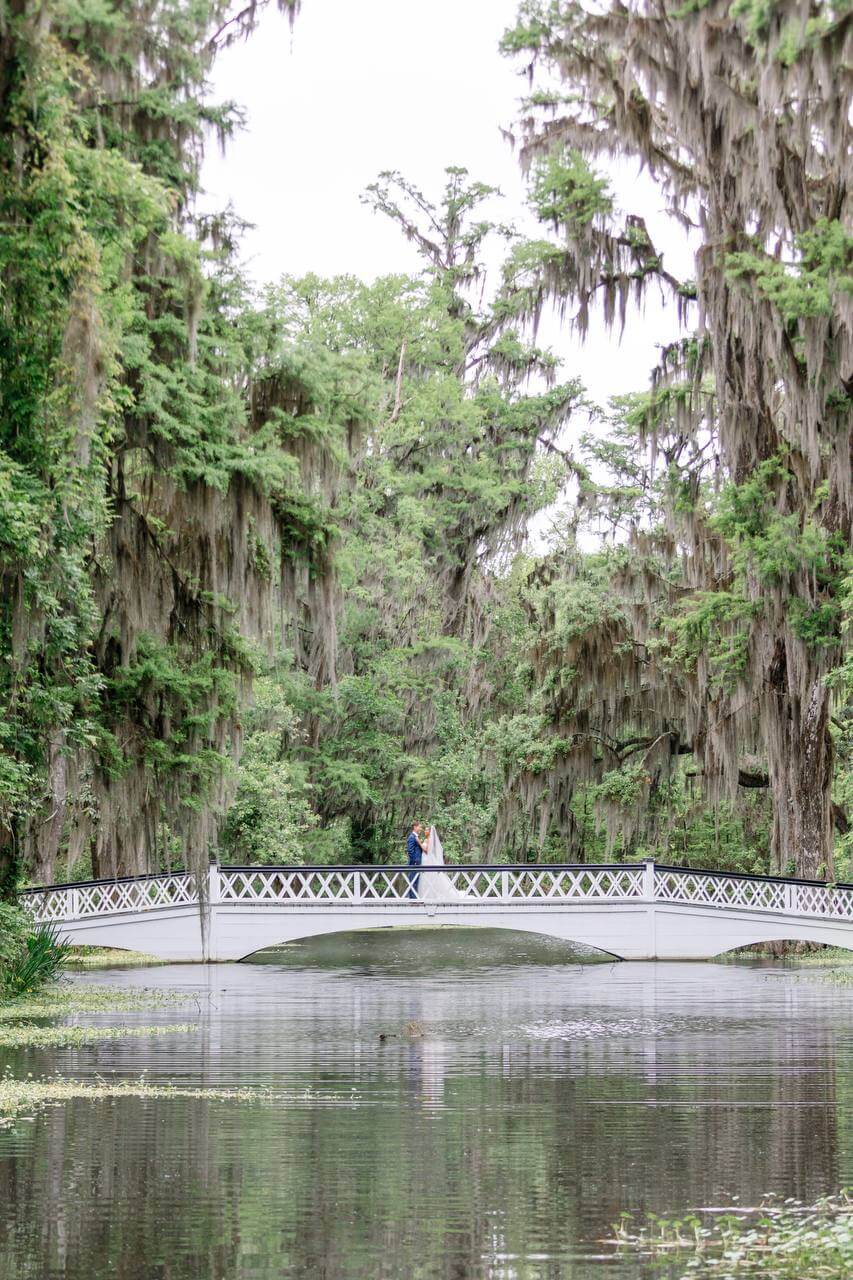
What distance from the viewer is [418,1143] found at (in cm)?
942

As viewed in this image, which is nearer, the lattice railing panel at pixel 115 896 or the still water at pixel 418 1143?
the still water at pixel 418 1143

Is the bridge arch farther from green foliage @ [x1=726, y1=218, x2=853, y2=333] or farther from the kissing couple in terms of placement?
green foliage @ [x1=726, y1=218, x2=853, y2=333]

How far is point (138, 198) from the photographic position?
14281mm

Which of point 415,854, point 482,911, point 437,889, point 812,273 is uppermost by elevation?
point 812,273

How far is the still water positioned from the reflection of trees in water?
0.8 inches

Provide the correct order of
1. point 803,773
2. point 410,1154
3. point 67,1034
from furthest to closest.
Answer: point 803,773 < point 67,1034 < point 410,1154

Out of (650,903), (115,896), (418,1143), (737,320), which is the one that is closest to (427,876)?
(650,903)

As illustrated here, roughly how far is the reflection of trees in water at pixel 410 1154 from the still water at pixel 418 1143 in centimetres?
2

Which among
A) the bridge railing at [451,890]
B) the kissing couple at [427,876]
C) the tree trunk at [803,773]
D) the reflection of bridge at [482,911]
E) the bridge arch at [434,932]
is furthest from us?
the kissing couple at [427,876]

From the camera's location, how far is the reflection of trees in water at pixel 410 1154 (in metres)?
6.79

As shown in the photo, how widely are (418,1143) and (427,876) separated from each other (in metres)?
22.4

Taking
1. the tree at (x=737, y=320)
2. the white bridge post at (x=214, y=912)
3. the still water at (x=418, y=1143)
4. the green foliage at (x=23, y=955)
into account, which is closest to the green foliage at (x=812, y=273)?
the tree at (x=737, y=320)

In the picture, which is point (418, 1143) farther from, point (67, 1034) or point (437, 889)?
point (437, 889)

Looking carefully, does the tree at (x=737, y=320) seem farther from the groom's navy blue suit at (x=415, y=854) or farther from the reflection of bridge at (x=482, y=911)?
the groom's navy blue suit at (x=415, y=854)
